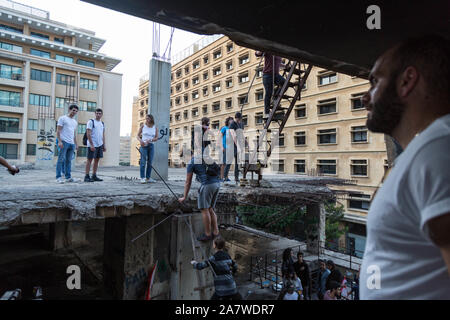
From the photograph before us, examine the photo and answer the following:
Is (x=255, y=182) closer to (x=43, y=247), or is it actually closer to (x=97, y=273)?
(x=97, y=273)

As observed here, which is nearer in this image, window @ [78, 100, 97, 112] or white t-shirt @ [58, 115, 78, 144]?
white t-shirt @ [58, 115, 78, 144]

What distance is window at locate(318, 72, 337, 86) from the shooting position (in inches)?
1006

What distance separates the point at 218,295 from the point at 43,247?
40.4ft

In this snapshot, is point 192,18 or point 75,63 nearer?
point 192,18

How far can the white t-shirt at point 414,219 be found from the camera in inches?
33.8

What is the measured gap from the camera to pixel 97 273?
10305 mm

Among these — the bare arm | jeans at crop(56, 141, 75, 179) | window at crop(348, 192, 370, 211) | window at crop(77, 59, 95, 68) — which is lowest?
window at crop(348, 192, 370, 211)

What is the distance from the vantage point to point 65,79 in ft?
109

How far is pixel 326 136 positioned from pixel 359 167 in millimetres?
4575

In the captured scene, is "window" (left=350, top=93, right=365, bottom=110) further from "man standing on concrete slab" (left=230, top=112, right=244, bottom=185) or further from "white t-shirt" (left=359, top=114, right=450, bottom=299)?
"white t-shirt" (left=359, top=114, right=450, bottom=299)

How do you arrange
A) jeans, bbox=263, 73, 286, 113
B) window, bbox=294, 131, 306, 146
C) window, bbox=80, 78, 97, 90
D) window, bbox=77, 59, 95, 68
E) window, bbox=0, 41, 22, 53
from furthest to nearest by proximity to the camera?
window, bbox=77, 59, 95, 68, window, bbox=80, 78, 97, 90, window, bbox=0, 41, 22, 53, window, bbox=294, 131, 306, 146, jeans, bbox=263, 73, 286, 113

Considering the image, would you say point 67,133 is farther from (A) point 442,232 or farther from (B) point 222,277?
(A) point 442,232

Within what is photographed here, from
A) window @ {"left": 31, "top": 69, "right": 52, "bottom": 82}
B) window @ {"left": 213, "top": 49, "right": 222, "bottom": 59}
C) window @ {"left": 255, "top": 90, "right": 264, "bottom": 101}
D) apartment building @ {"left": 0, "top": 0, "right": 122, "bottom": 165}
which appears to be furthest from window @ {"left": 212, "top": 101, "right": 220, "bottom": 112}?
window @ {"left": 31, "top": 69, "right": 52, "bottom": 82}

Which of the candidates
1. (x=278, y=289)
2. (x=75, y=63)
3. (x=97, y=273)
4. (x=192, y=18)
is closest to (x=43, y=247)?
(x=97, y=273)
